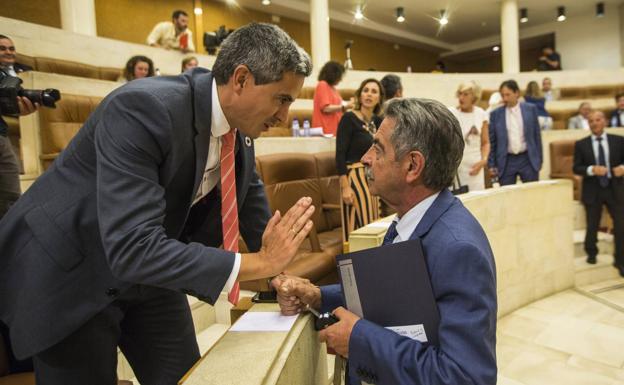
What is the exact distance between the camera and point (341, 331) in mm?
938

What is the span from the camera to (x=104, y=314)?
1017 millimetres

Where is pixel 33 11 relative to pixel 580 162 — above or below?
above

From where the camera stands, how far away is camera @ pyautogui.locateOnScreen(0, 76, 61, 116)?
1766 mm

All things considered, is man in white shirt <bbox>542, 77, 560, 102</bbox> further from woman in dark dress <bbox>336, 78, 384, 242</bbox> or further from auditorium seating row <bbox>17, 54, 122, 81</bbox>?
auditorium seating row <bbox>17, 54, 122, 81</bbox>

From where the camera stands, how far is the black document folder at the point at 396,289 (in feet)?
2.78

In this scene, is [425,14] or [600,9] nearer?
[600,9]

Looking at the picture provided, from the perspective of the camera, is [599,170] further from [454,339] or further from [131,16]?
[131,16]

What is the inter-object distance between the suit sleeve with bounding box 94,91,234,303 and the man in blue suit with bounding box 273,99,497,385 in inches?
12.4

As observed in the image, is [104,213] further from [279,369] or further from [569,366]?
[569,366]

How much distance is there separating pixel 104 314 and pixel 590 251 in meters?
4.52

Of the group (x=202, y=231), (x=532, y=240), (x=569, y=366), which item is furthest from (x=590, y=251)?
(x=202, y=231)

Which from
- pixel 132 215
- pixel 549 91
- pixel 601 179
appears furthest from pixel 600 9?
pixel 132 215

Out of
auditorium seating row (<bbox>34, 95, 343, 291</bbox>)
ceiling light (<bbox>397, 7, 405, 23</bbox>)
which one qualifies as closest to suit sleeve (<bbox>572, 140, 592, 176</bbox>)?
auditorium seating row (<bbox>34, 95, 343, 291</bbox>)

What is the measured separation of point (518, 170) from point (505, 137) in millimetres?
302
